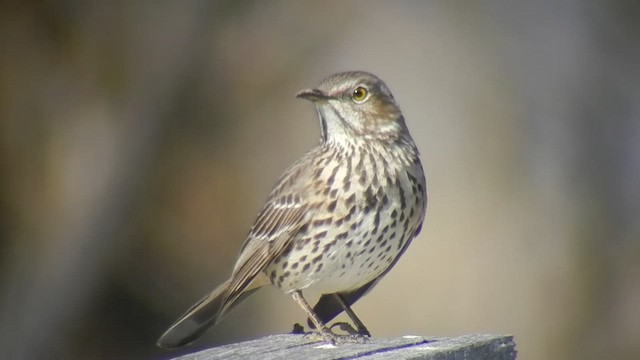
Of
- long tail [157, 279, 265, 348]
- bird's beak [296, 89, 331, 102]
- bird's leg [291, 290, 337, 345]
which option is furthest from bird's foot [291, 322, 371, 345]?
bird's beak [296, 89, 331, 102]

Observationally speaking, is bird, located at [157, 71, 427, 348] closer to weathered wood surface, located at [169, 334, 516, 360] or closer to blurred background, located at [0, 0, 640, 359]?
weathered wood surface, located at [169, 334, 516, 360]

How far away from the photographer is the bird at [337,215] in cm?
544

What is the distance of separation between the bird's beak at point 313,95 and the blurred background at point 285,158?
307 cm

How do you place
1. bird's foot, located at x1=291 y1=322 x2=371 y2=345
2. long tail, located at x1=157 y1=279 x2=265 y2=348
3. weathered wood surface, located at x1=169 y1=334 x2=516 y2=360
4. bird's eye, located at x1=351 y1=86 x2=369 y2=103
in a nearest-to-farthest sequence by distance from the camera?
weathered wood surface, located at x1=169 y1=334 x2=516 y2=360 < bird's foot, located at x1=291 y1=322 x2=371 y2=345 < long tail, located at x1=157 y1=279 x2=265 y2=348 < bird's eye, located at x1=351 y1=86 x2=369 y2=103

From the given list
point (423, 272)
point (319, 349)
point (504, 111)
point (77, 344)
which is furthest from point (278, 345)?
point (77, 344)

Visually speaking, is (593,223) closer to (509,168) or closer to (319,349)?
(509,168)

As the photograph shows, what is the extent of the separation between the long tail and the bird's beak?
81 centimetres

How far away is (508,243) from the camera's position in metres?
8.88

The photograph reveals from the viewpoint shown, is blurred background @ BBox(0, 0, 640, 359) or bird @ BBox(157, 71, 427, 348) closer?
bird @ BBox(157, 71, 427, 348)

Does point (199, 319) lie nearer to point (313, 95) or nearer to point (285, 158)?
point (313, 95)

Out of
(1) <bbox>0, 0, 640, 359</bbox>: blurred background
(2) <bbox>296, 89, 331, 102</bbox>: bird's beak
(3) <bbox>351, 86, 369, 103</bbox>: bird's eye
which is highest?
(2) <bbox>296, 89, 331, 102</bbox>: bird's beak

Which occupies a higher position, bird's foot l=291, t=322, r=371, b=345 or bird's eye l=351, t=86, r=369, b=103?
bird's eye l=351, t=86, r=369, b=103

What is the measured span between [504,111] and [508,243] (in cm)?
83

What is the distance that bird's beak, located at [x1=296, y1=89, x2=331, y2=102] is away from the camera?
5473mm
